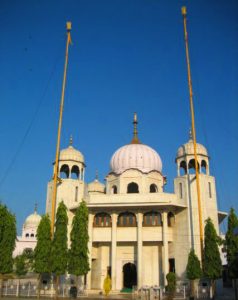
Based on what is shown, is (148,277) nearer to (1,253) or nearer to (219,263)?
(219,263)

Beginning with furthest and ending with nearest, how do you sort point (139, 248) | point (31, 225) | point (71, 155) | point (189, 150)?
point (31, 225) < point (71, 155) < point (189, 150) < point (139, 248)

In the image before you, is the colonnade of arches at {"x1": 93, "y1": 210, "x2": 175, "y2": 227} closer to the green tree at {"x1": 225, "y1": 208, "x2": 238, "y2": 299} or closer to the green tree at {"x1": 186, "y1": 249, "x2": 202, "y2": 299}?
the green tree at {"x1": 186, "y1": 249, "x2": 202, "y2": 299}

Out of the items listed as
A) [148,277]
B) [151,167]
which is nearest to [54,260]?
[148,277]

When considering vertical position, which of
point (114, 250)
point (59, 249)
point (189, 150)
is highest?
point (189, 150)

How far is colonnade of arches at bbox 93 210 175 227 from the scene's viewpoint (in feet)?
106

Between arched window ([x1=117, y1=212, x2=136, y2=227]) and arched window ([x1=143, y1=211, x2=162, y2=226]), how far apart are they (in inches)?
40.2

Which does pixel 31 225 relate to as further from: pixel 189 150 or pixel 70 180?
pixel 189 150

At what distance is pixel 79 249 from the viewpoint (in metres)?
26.8

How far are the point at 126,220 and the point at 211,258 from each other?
9.28 meters

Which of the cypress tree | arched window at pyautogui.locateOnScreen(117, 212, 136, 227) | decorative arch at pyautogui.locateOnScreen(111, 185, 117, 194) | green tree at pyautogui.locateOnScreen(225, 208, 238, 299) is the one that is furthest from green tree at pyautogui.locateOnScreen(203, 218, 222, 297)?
the cypress tree

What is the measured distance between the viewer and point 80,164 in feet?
119

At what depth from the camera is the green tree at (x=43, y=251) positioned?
1017 inches

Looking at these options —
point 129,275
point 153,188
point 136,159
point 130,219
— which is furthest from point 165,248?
point 136,159

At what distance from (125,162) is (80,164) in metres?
4.46
